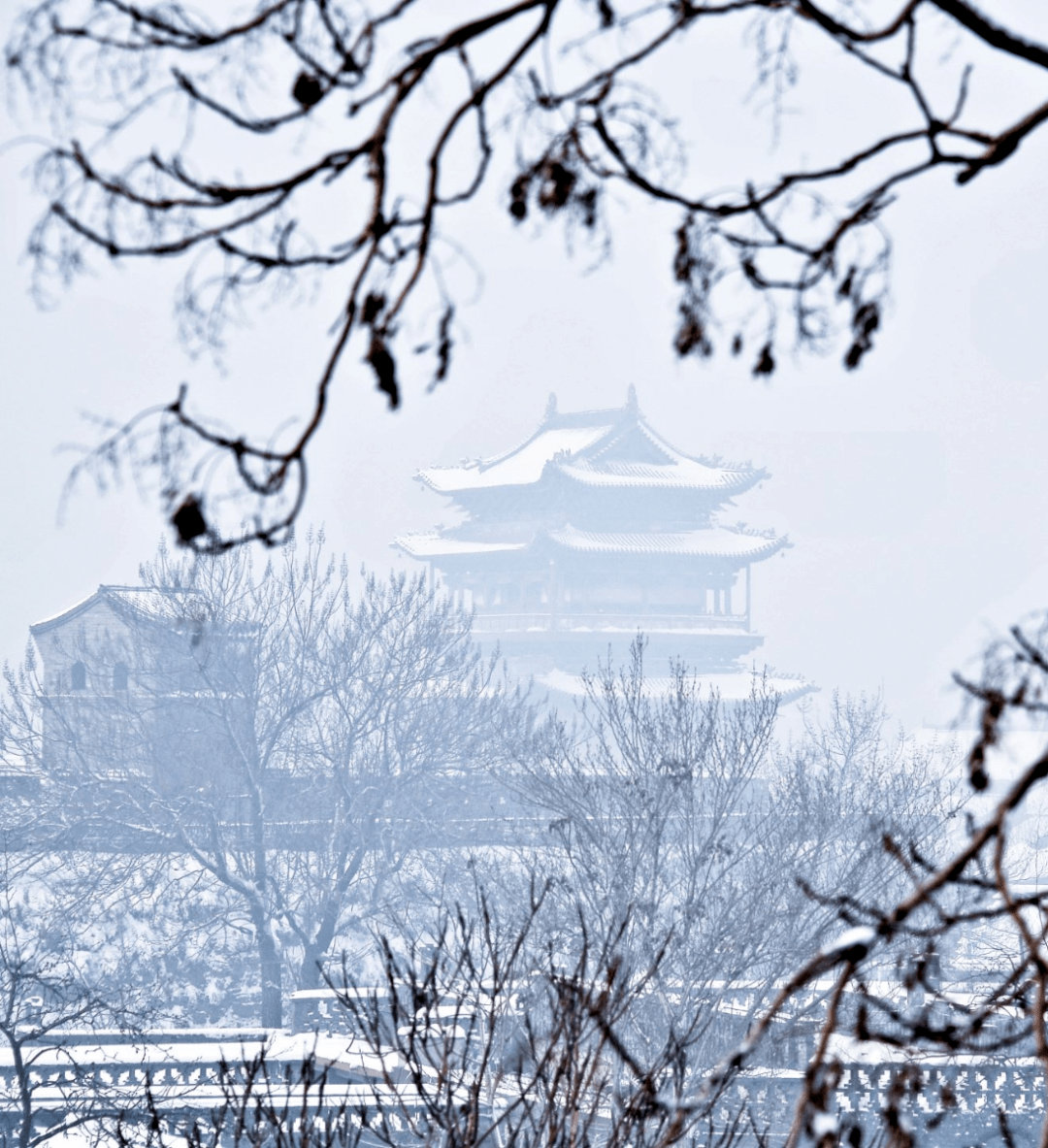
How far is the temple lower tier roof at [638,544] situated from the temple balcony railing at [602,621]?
5.16ft

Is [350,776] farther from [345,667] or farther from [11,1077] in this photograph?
[11,1077]

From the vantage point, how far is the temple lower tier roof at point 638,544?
38959mm

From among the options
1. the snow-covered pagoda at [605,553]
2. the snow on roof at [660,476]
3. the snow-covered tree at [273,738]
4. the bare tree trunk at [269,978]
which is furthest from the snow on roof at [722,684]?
the bare tree trunk at [269,978]

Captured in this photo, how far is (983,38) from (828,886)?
56.6 ft

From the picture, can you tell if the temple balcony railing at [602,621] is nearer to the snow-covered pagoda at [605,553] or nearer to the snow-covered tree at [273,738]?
the snow-covered pagoda at [605,553]

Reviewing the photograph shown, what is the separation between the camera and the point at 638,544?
3981cm

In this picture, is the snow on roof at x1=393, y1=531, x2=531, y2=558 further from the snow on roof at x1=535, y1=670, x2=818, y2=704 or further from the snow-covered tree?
the snow-covered tree

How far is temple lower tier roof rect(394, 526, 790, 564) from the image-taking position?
39.0 m

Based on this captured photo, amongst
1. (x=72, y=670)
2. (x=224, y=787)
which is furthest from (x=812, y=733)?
(x=72, y=670)

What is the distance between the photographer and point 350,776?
84.4ft

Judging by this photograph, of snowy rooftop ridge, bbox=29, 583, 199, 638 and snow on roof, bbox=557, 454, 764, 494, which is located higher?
snow on roof, bbox=557, 454, 764, 494

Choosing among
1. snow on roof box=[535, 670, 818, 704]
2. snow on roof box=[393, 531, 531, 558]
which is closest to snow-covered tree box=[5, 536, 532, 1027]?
snow on roof box=[535, 670, 818, 704]

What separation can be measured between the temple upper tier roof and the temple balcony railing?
A: 326 cm

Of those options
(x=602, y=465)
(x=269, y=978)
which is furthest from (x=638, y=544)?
(x=269, y=978)
